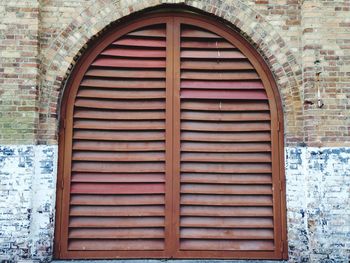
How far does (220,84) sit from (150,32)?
1.29m

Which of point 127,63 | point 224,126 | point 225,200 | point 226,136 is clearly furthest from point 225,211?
point 127,63

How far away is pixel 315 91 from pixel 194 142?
183cm

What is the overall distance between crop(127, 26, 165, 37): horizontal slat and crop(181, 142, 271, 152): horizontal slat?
5.45ft

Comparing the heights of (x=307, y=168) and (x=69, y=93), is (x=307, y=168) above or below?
below

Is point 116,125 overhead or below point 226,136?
overhead

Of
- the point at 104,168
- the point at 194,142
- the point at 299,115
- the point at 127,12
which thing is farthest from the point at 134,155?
the point at 299,115

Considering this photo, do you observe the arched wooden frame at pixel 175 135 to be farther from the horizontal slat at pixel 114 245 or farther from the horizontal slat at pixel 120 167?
the horizontal slat at pixel 120 167

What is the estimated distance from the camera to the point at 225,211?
19.8 ft

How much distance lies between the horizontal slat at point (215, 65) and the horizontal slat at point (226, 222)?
7.16ft

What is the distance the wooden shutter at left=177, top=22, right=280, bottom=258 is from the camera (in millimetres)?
5992

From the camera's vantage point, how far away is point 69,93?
6109 mm

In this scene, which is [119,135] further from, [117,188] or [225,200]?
[225,200]

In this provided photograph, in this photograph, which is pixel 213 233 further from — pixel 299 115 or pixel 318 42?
pixel 318 42

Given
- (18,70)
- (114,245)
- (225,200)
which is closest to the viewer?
(18,70)
